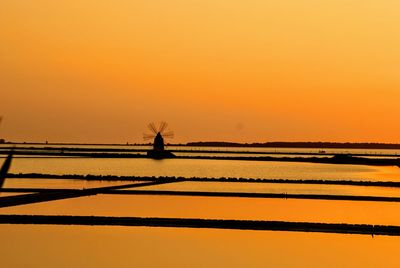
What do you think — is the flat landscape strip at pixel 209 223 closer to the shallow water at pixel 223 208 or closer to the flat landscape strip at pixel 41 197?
the shallow water at pixel 223 208

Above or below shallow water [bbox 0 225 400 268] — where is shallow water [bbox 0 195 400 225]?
above

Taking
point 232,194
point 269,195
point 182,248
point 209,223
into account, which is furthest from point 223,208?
point 182,248

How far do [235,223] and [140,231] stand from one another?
314cm

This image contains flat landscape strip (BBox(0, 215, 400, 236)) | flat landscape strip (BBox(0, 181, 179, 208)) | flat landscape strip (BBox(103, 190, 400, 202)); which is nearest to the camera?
flat landscape strip (BBox(0, 215, 400, 236))

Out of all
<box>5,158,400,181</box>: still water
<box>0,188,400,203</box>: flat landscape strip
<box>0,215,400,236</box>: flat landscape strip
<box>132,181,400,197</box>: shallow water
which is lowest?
<box>0,215,400,236</box>: flat landscape strip

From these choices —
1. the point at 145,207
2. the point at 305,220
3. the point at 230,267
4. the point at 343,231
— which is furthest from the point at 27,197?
the point at 230,267

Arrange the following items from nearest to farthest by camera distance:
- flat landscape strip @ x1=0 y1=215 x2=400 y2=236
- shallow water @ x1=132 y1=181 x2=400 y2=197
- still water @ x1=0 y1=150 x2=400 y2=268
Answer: still water @ x1=0 y1=150 x2=400 y2=268, flat landscape strip @ x1=0 y1=215 x2=400 y2=236, shallow water @ x1=132 y1=181 x2=400 y2=197

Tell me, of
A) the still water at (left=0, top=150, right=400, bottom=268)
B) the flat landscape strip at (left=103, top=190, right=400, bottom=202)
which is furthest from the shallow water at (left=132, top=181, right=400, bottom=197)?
the still water at (left=0, top=150, right=400, bottom=268)

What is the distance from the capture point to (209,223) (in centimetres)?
2134

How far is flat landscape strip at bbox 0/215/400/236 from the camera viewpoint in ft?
66.8

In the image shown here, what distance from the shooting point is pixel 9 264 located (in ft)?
47.0

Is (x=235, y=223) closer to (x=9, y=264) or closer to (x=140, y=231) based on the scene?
(x=140, y=231)

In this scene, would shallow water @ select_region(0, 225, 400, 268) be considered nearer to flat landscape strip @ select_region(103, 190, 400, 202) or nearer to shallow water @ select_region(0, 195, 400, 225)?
shallow water @ select_region(0, 195, 400, 225)

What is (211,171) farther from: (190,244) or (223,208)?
(190,244)
